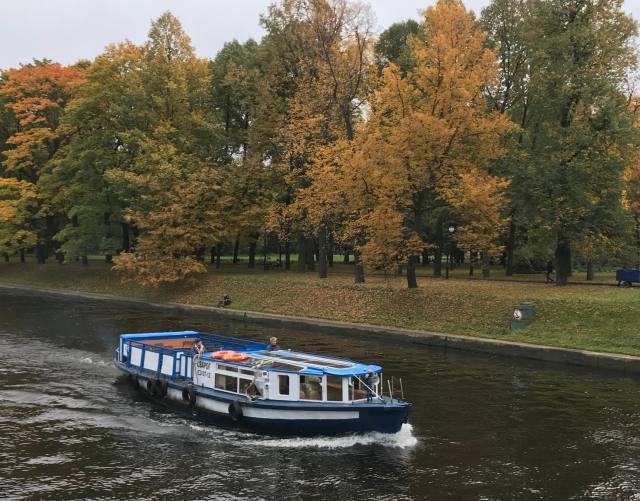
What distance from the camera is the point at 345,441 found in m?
19.0

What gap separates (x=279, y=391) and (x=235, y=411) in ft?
5.50

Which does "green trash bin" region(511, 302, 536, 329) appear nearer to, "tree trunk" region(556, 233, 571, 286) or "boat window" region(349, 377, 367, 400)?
"tree trunk" region(556, 233, 571, 286)

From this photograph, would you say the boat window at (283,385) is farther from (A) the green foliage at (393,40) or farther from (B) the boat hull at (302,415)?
(A) the green foliage at (393,40)

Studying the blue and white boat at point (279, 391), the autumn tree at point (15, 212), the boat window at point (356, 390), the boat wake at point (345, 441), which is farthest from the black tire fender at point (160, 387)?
the autumn tree at point (15, 212)

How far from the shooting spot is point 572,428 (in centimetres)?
2011

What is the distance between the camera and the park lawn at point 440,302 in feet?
106

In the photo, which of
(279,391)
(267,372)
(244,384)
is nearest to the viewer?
(279,391)

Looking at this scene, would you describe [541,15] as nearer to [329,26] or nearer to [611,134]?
[611,134]

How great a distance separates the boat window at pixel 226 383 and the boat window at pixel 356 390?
4504 millimetres

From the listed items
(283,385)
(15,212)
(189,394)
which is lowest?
(189,394)

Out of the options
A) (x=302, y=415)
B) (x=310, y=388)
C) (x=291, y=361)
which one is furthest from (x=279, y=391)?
(x=291, y=361)

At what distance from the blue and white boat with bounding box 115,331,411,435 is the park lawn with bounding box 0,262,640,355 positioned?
631 inches

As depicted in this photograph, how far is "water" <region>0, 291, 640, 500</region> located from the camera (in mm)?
15273

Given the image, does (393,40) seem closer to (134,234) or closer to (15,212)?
(134,234)
